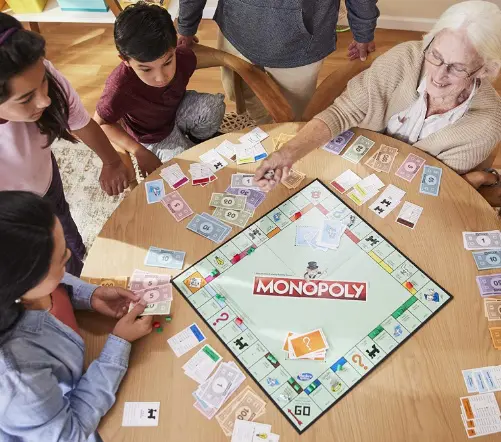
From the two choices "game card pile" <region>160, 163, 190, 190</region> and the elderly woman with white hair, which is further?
"game card pile" <region>160, 163, 190, 190</region>

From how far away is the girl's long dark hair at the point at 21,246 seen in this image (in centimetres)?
102

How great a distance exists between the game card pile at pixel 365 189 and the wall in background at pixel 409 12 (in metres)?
2.12

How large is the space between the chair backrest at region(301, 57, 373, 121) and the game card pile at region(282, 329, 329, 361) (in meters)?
0.96

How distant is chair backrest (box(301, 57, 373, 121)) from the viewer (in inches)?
80.0

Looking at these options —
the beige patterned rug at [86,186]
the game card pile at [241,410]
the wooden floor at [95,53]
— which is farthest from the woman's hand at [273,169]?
the wooden floor at [95,53]

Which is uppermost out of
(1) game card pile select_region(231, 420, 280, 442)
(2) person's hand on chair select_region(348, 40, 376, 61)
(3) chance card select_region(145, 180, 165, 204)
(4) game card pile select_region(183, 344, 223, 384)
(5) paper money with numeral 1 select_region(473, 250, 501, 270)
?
(2) person's hand on chair select_region(348, 40, 376, 61)

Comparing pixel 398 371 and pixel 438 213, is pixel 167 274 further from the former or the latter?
pixel 438 213

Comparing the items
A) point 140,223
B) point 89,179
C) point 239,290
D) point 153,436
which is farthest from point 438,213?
point 89,179

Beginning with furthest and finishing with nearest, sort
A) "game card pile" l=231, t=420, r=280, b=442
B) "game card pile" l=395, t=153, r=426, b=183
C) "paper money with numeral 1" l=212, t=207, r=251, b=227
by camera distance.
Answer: "game card pile" l=395, t=153, r=426, b=183, "paper money with numeral 1" l=212, t=207, r=251, b=227, "game card pile" l=231, t=420, r=280, b=442

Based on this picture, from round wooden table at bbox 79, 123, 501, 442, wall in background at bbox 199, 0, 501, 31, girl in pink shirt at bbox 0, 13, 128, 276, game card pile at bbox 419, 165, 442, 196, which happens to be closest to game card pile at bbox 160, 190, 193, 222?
round wooden table at bbox 79, 123, 501, 442

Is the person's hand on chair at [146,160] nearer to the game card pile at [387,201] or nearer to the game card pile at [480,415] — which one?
the game card pile at [387,201]

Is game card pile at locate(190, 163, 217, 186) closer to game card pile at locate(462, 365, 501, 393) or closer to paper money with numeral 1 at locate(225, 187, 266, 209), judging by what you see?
paper money with numeral 1 at locate(225, 187, 266, 209)

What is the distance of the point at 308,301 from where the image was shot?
1.46m

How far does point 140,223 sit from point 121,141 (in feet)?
1.58
